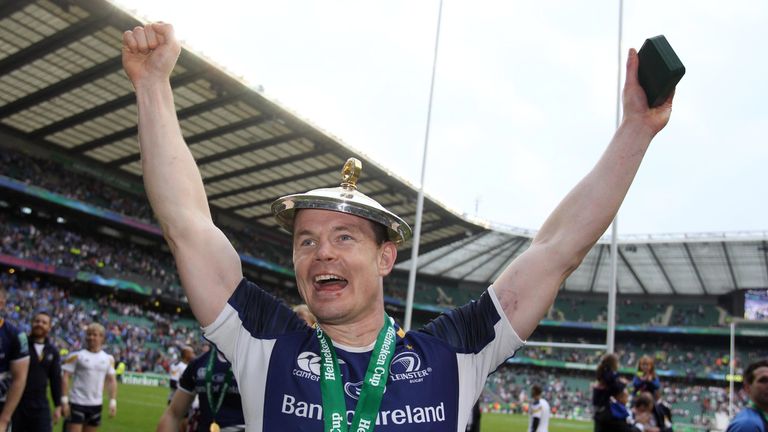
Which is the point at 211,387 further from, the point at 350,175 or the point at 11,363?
the point at 350,175

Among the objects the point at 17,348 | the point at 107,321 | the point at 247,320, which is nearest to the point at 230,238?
the point at 107,321

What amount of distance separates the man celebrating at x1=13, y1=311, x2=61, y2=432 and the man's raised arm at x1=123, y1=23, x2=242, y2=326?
242 inches

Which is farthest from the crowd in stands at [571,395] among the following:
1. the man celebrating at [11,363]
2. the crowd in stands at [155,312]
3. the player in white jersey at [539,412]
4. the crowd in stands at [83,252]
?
the man celebrating at [11,363]

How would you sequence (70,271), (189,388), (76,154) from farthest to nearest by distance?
1. (76,154)
2. (70,271)
3. (189,388)

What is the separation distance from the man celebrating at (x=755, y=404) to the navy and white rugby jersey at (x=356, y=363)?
9.90 feet

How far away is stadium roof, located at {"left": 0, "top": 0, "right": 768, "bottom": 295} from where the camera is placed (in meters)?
23.6

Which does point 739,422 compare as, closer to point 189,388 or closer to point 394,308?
point 189,388

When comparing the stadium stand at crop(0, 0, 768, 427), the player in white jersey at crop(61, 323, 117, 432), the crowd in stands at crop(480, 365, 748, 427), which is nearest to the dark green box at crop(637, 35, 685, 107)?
the player in white jersey at crop(61, 323, 117, 432)

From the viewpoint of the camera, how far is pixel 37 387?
23.8ft

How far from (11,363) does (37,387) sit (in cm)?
114

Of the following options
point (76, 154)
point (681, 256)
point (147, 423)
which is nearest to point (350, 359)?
point (147, 423)

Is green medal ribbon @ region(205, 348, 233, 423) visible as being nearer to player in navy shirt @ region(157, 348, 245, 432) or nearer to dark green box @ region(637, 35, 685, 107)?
player in navy shirt @ region(157, 348, 245, 432)

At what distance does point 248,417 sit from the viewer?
1.98m

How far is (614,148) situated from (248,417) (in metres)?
1.29
